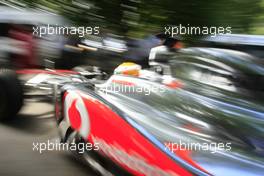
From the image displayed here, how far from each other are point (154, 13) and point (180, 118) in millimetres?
925

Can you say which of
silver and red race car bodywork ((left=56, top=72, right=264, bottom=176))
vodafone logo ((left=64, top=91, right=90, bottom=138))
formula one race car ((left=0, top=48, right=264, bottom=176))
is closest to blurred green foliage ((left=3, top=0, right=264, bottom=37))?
formula one race car ((left=0, top=48, right=264, bottom=176))

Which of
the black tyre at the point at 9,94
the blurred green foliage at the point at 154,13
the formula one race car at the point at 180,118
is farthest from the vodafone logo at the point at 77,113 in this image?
the blurred green foliage at the point at 154,13

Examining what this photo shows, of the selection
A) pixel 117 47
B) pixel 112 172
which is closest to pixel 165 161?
pixel 112 172

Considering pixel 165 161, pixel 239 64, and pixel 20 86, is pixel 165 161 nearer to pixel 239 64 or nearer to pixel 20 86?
pixel 239 64

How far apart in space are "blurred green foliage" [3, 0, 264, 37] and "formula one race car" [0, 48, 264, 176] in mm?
163

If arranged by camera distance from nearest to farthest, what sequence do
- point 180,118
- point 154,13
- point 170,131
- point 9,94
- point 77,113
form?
point 154,13 → point 180,118 → point 170,131 → point 77,113 → point 9,94

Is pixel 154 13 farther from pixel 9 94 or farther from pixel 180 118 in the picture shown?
pixel 9 94

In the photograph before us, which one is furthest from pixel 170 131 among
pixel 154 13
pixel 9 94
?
pixel 9 94

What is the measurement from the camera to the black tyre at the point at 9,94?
13.0 ft

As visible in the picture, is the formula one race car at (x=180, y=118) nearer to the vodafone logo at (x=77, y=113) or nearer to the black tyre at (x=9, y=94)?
the vodafone logo at (x=77, y=113)

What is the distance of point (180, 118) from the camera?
73.9 inches

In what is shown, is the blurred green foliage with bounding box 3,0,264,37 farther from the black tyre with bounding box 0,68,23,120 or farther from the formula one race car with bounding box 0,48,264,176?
the black tyre with bounding box 0,68,23,120

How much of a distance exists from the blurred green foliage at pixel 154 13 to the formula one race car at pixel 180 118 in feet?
0.53

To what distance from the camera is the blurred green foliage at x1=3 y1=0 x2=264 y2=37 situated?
92 centimetres
